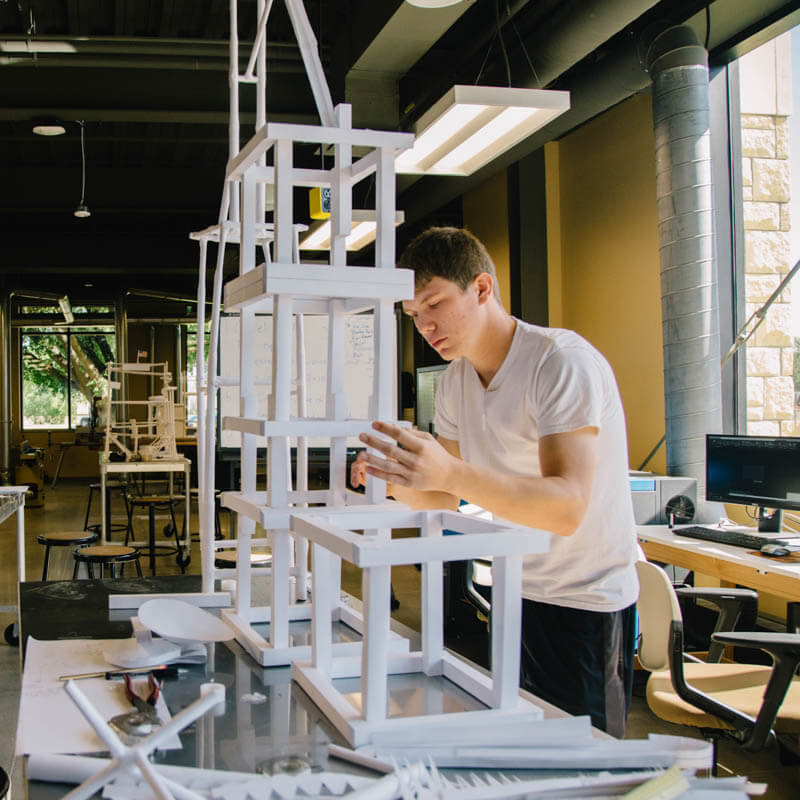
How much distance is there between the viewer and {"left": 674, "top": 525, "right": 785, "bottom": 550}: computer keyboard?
3541mm

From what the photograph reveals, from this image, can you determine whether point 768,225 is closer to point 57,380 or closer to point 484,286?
point 484,286

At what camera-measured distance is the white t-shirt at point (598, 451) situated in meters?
1.60

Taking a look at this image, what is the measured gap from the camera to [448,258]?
64.2 inches

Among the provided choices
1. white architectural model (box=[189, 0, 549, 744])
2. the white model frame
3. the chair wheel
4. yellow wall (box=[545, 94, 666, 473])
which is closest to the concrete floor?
the chair wheel

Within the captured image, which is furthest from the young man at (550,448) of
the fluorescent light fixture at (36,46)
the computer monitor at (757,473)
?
the fluorescent light fixture at (36,46)

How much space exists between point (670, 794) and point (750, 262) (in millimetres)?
4307

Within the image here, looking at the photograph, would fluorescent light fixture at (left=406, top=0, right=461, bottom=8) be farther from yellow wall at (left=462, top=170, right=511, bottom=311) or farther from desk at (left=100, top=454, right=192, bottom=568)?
desk at (left=100, top=454, right=192, bottom=568)

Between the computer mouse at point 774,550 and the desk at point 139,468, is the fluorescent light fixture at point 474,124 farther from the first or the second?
the desk at point 139,468

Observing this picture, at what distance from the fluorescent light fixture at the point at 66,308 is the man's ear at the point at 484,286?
12438 millimetres

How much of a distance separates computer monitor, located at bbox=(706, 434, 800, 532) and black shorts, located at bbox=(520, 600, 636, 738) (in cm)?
223

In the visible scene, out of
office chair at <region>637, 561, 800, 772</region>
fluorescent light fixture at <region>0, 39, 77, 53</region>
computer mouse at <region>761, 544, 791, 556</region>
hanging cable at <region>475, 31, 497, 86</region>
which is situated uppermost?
fluorescent light fixture at <region>0, 39, 77, 53</region>

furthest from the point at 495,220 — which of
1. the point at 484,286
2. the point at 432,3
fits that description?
the point at 484,286

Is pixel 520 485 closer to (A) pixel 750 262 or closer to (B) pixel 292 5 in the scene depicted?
(B) pixel 292 5

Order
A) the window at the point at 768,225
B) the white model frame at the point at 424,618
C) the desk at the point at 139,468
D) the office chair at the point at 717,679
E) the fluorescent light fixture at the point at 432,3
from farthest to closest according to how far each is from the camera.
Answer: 1. the desk at the point at 139,468
2. the window at the point at 768,225
3. the fluorescent light fixture at the point at 432,3
4. the office chair at the point at 717,679
5. the white model frame at the point at 424,618
